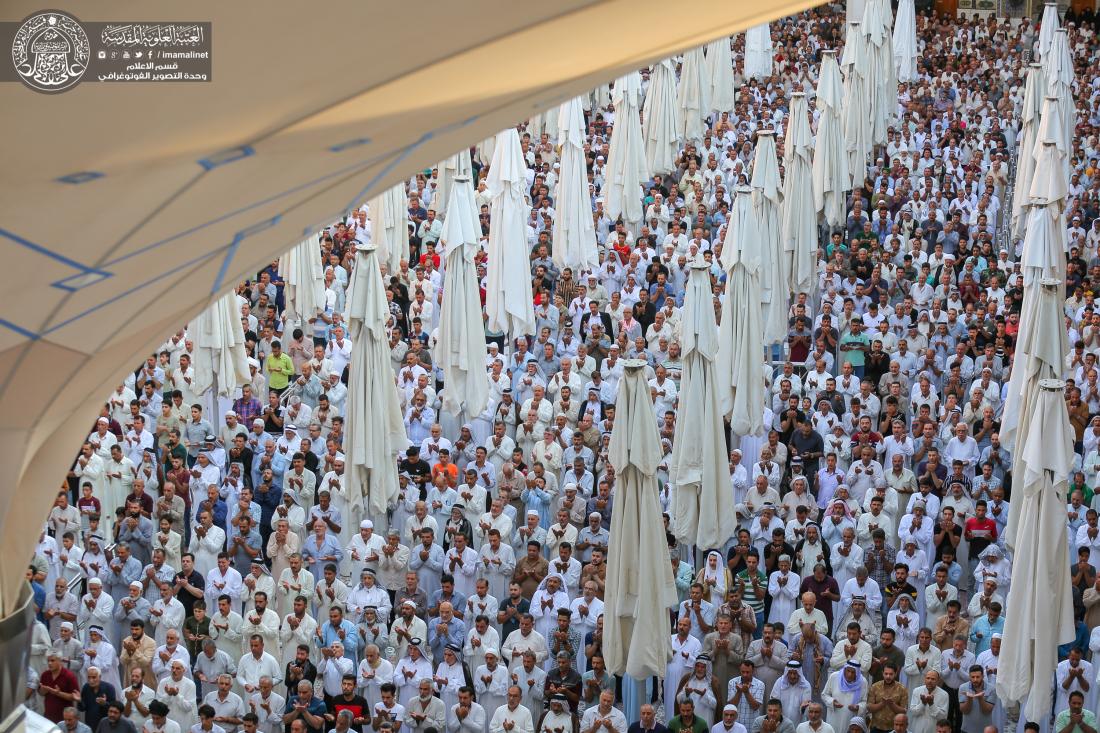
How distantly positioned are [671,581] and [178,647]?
4.36m

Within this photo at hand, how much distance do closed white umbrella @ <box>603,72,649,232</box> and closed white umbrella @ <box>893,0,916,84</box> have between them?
9741 millimetres

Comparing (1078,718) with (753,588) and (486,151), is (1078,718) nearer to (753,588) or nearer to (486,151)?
(753,588)

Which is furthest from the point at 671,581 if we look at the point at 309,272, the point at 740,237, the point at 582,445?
the point at 309,272

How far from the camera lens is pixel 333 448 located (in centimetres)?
1831

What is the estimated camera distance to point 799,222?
73.5 feet

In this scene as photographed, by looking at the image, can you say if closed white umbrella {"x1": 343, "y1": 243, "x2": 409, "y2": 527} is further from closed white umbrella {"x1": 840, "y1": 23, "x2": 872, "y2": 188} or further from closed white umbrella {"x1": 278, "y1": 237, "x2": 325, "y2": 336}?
closed white umbrella {"x1": 840, "y1": 23, "x2": 872, "y2": 188}

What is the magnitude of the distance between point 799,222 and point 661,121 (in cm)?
580

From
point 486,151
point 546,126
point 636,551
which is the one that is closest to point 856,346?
point 636,551

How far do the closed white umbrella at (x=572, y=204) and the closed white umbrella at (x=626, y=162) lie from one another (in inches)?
67.3

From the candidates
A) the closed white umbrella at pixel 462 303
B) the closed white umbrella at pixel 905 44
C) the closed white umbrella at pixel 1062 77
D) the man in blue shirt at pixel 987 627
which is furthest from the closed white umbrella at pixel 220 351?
the closed white umbrella at pixel 905 44

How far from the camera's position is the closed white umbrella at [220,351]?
1947 cm

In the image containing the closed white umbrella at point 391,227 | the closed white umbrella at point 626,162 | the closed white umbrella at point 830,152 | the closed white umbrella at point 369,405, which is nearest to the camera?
the closed white umbrella at point 369,405

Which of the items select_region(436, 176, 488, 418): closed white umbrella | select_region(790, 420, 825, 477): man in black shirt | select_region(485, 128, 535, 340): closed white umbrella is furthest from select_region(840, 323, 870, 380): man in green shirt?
select_region(436, 176, 488, 418): closed white umbrella

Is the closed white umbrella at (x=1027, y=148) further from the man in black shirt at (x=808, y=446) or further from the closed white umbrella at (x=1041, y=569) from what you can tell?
the closed white umbrella at (x=1041, y=569)
